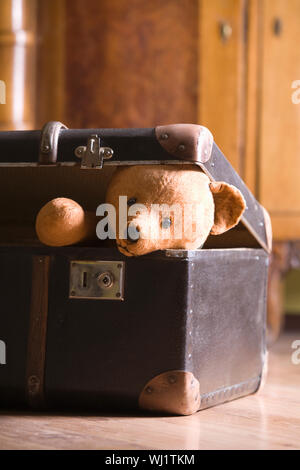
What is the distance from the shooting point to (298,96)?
7.25 feet

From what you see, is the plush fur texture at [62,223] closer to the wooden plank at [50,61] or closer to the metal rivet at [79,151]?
the metal rivet at [79,151]

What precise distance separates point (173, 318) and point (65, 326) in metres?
0.19

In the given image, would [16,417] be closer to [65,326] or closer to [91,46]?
[65,326]

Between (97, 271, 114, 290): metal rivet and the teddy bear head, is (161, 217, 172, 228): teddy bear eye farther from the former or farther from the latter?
(97, 271, 114, 290): metal rivet

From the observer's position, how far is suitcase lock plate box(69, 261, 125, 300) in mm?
1201

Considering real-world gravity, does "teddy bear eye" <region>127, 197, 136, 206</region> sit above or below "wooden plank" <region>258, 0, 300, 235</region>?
below

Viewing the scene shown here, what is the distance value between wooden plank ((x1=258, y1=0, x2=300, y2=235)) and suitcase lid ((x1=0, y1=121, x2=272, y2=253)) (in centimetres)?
104

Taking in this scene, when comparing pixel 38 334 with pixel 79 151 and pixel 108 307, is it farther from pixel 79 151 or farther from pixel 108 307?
pixel 79 151

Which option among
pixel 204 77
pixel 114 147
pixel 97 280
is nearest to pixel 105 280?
pixel 97 280

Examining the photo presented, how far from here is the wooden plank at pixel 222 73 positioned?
2.21 m

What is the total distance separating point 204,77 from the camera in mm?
2211

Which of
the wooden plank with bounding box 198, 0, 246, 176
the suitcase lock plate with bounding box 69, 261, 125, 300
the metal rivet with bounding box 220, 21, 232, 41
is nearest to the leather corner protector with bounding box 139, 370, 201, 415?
the suitcase lock plate with bounding box 69, 261, 125, 300

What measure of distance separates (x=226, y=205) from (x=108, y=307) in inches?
10.7
